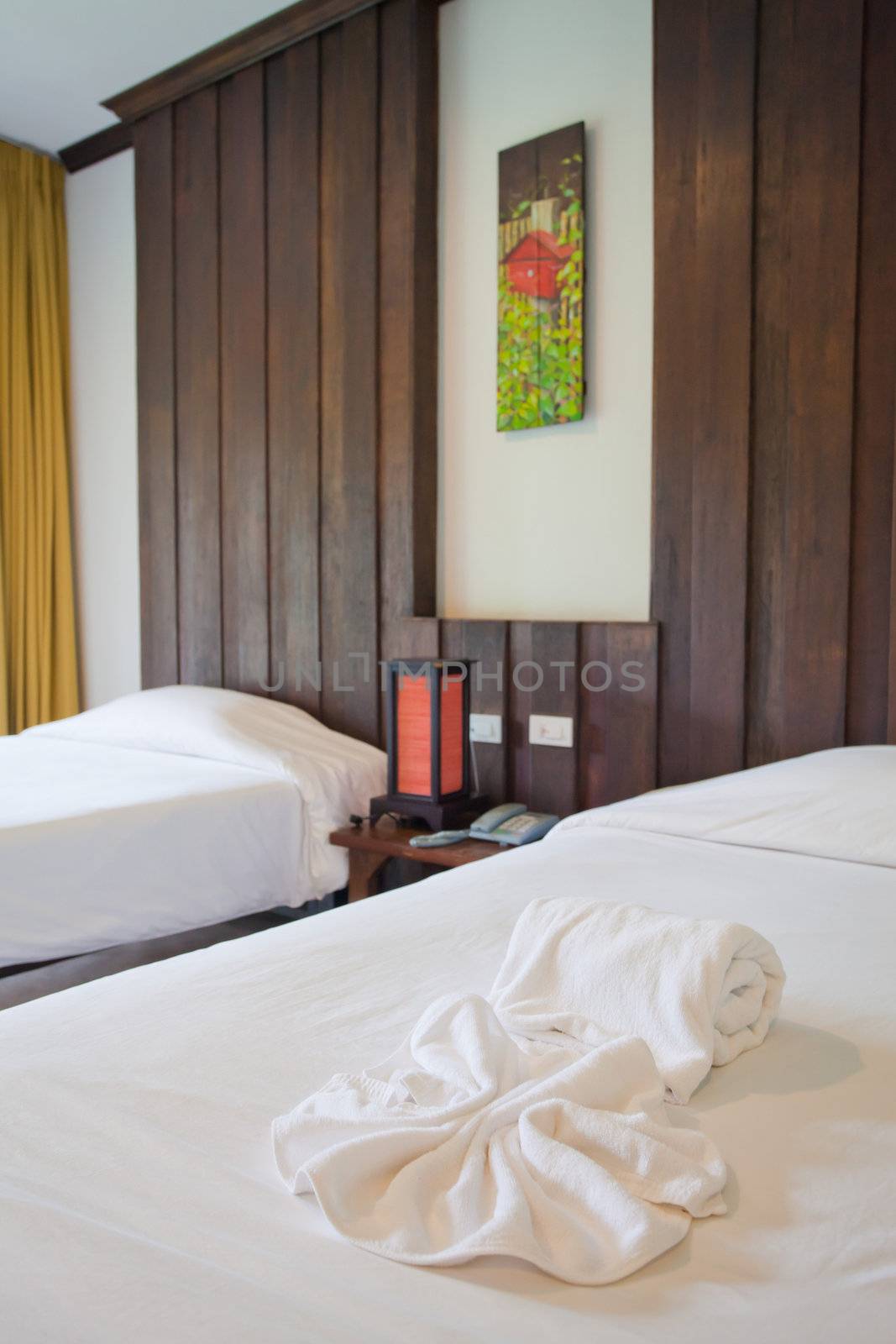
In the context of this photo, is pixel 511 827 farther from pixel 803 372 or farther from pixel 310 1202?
pixel 310 1202

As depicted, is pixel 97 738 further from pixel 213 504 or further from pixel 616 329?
pixel 616 329

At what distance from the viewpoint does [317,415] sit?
10.3 ft

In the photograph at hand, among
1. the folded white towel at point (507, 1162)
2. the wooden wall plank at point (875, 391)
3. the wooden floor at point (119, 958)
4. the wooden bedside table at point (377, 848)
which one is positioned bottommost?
the wooden floor at point (119, 958)

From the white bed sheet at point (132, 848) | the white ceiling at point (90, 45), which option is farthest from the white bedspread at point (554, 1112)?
the white ceiling at point (90, 45)

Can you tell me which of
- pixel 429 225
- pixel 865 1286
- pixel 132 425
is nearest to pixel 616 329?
pixel 429 225

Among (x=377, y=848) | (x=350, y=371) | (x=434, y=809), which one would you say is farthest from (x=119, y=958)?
(x=350, y=371)

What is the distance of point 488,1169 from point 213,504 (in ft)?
9.62

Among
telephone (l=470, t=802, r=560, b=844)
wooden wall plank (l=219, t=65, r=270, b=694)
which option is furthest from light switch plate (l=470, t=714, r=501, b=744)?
wooden wall plank (l=219, t=65, r=270, b=694)

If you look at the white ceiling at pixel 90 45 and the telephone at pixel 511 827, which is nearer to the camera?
the telephone at pixel 511 827

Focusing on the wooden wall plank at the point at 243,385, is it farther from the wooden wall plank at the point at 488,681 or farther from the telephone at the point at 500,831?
the telephone at the point at 500,831

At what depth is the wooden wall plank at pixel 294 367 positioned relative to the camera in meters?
3.15

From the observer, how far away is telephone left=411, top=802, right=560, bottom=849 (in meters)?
2.38

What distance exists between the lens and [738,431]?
2301 millimetres

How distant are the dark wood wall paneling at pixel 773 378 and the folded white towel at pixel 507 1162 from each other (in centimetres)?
148
